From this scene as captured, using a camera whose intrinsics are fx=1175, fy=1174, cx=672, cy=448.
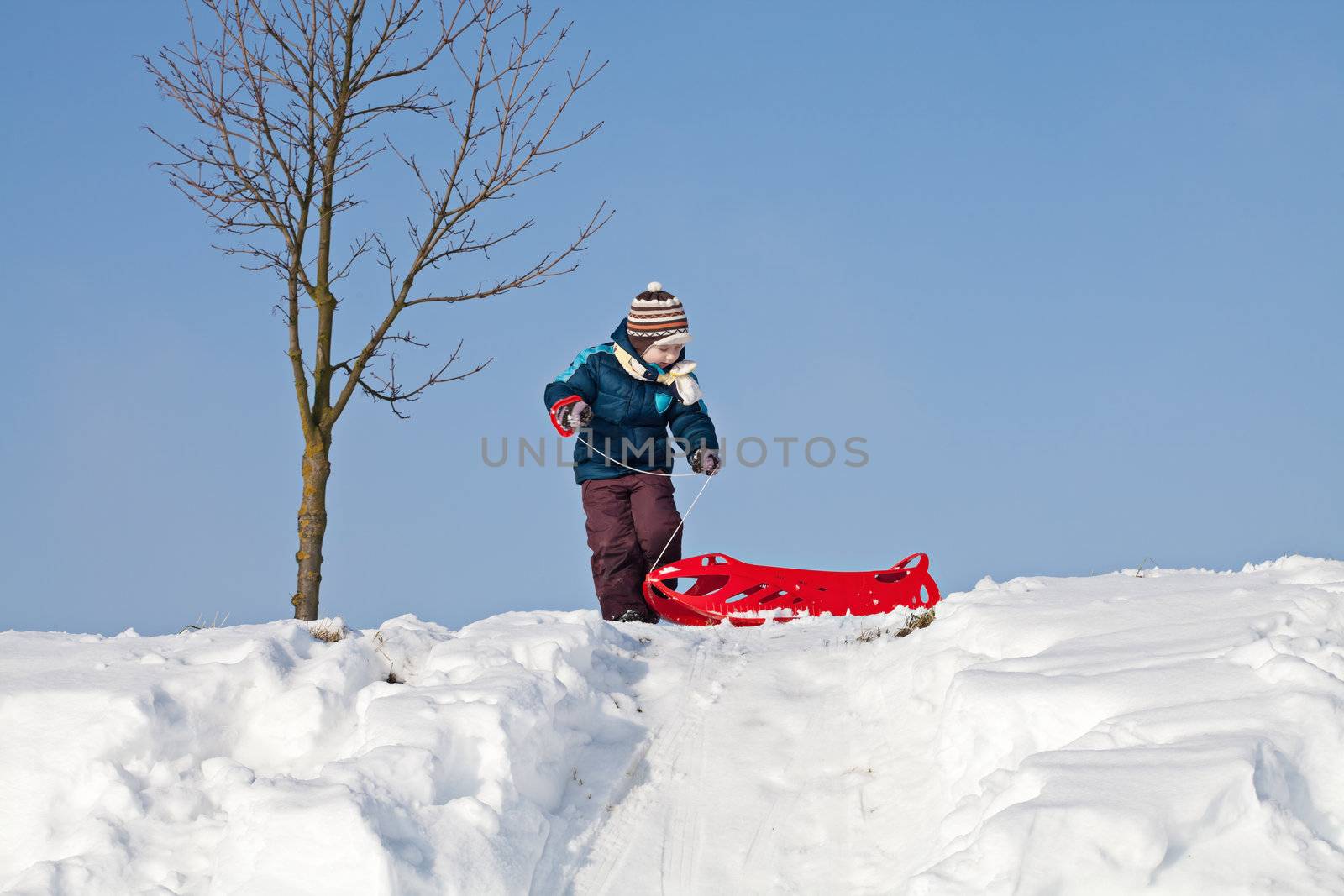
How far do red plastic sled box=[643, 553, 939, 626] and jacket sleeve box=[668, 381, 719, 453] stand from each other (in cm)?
105

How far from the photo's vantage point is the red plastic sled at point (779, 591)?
28.6 ft

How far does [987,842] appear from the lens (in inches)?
146

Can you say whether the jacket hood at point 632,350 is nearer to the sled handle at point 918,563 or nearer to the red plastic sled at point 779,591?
the red plastic sled at point 779,591

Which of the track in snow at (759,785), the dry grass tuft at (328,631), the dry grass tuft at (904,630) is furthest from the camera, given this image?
the dry grass tuft at (904,630)

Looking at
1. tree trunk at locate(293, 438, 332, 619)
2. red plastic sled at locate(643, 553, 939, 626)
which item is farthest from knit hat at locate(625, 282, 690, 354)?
tree trunk at locate(293, 438, 332, 619)

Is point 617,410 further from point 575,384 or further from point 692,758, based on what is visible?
point 692,758

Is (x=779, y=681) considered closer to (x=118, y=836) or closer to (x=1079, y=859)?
(x=1079, y=859)

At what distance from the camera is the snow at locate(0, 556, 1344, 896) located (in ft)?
12.4

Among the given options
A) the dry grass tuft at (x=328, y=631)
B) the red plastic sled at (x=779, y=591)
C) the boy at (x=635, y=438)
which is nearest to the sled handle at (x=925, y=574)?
the red plastic sled at (x=779, y=591)

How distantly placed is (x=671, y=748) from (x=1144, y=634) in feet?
7.27

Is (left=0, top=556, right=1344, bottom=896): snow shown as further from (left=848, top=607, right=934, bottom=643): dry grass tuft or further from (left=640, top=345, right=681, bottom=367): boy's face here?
(left=640, top=345, right=681, bottom=367): boy's face

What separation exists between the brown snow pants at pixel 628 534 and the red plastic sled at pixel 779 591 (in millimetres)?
211

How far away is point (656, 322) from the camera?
9.43 meters

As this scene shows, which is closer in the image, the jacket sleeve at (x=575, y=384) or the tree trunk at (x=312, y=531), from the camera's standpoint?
the tree trunk at (x=312, y=531)
